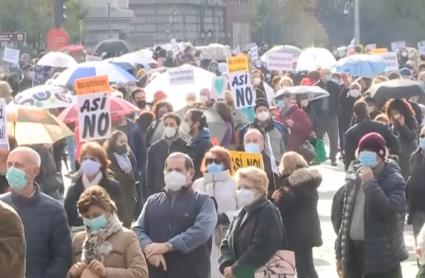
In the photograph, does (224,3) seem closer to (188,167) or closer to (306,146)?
(306,146)

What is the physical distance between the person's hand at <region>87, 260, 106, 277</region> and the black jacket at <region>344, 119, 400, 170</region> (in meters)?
8.42

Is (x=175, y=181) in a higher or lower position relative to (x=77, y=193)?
higher

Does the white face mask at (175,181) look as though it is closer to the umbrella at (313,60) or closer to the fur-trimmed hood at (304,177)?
the fur-trimmed hood at (304,177)

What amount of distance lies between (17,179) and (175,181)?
150 cm

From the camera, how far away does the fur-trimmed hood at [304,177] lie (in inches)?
504

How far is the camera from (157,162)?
15.7 metres

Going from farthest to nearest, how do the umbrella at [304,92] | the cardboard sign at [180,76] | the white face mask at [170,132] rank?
the umbrella at [304,92] → the cardboard sign at [180,76] → the white face mask at [170,132]

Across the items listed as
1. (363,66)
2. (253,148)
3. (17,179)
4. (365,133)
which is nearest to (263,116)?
(365,133)

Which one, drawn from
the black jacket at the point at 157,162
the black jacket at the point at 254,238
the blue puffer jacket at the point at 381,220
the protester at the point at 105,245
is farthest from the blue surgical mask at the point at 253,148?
the protester at the point at 105,245

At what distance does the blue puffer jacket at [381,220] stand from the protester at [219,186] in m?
1.25

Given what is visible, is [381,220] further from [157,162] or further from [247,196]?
[157,162]

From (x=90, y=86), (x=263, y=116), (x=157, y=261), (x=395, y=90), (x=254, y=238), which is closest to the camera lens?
(x=254, y=238)

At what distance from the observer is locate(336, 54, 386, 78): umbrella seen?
3231 centimetres

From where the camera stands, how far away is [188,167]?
1096cm
